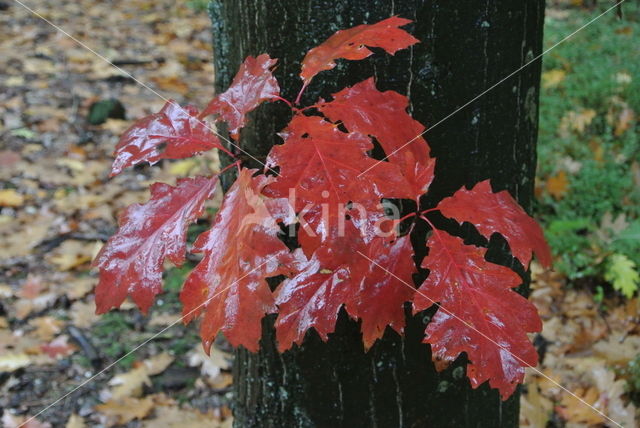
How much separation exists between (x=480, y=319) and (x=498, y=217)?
243mm

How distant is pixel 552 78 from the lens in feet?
15.0

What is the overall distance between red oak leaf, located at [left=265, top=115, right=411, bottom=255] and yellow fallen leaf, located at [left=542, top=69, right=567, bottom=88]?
3.93m

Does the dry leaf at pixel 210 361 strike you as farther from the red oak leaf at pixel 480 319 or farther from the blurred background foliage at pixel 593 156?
the blurred background foliage at pixel 593 156

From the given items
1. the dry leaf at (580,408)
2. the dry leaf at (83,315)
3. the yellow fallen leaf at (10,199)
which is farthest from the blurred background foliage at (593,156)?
the yellow fallen leaf at (10,199)

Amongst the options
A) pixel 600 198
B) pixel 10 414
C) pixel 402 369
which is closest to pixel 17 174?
pixel 10 414

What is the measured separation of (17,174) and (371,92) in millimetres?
3325

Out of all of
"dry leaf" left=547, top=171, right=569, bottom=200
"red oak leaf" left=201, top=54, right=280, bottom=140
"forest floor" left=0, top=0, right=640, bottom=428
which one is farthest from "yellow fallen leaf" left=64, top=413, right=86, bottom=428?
"dry leaf" left=547, top=171, right=569, bottom=200

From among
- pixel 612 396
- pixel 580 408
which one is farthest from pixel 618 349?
pixel 580 408

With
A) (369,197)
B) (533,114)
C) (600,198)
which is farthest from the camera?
(600,198)

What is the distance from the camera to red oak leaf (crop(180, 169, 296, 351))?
1.06 m

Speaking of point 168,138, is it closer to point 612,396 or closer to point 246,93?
point 246,93

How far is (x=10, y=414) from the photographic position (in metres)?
2.31

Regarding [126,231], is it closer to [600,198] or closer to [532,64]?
[532,64]

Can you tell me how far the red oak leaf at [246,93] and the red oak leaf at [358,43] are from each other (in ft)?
0.27
